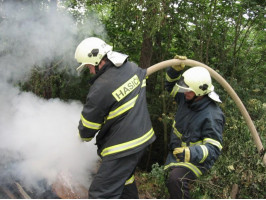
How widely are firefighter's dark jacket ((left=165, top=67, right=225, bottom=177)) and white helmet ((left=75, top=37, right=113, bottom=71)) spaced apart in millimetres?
1394

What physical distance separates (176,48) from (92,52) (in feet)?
14.2

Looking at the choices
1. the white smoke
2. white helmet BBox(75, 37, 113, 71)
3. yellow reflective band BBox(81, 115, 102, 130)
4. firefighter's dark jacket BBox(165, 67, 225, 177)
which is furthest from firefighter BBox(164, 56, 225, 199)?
the white smoke

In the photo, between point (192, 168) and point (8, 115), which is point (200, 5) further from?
point (8, 115)

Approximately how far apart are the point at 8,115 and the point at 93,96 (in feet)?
9.96

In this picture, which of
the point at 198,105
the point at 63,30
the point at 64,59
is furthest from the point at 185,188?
the point at 63,30

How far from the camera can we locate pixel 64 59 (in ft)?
17.9

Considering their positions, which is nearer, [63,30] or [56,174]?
[56,174]

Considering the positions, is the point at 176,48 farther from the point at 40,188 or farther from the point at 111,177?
the point at 40,188

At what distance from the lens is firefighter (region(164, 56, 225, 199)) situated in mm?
3285

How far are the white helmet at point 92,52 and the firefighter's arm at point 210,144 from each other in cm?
161

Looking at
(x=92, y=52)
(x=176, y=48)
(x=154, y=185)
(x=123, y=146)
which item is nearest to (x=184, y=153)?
(x=123, y=146)

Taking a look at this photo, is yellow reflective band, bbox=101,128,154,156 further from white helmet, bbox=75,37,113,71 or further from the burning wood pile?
the burning wood pile

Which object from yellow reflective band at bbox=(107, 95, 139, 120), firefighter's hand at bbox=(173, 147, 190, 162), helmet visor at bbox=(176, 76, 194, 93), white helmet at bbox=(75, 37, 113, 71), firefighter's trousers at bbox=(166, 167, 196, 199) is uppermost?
white helmet at bbox=(75, 37, 113, 71)

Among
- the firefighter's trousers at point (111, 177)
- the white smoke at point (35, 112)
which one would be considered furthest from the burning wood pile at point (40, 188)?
the firefighter's trousers at point (111, 177)
